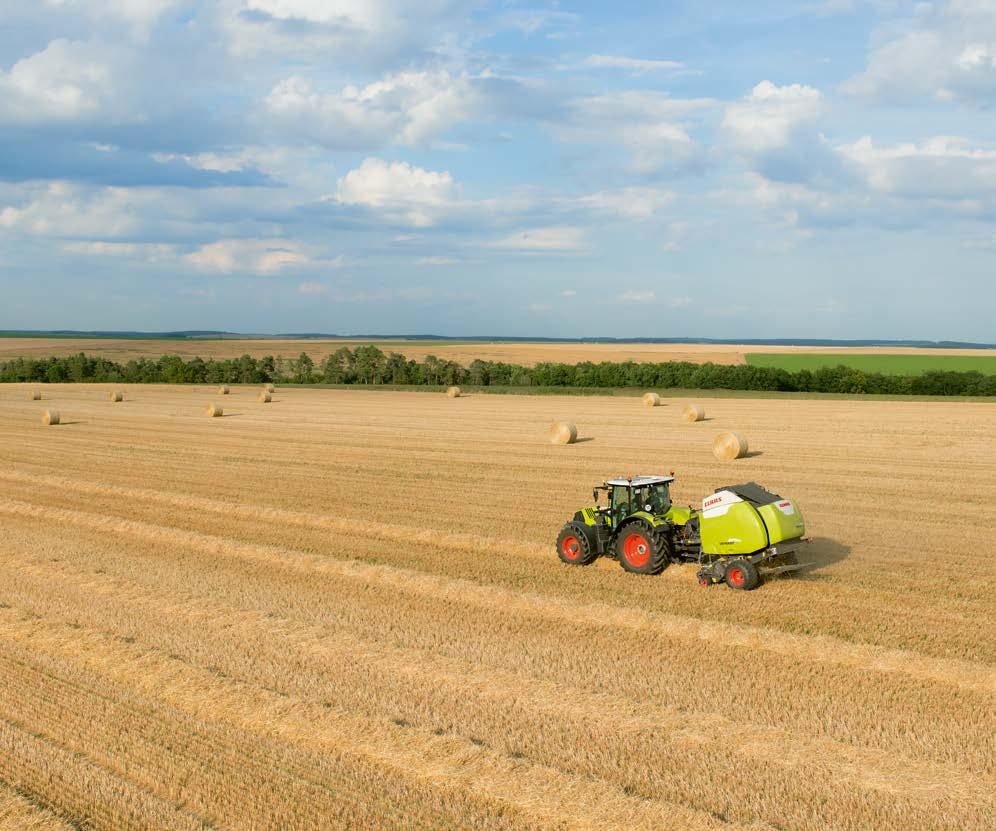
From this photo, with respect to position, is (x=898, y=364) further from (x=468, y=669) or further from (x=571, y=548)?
(x=468, y=669)

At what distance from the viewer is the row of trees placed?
191 ft

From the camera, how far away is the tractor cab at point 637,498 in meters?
13.4

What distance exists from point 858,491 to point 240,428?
23.9 meters

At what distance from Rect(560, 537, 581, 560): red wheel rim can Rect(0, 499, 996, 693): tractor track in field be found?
1768mm

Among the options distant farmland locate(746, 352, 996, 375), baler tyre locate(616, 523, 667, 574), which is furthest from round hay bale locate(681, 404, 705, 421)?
distant farmland locate(746, 352, 996, 375)

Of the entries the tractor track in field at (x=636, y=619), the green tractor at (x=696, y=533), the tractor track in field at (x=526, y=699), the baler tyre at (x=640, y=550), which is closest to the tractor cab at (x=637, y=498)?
the green tractor at (x=696, y=533)

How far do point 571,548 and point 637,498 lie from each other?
4.03 feet

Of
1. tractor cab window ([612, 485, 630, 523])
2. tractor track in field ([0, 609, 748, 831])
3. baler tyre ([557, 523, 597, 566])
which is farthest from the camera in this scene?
baler tyre ([557, 523, 597, 566])

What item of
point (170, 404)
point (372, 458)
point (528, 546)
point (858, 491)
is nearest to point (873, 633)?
point (528, 546)

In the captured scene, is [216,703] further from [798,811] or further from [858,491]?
[858,491]

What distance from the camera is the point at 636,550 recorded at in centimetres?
1319

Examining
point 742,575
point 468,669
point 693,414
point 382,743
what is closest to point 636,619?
point 742,575

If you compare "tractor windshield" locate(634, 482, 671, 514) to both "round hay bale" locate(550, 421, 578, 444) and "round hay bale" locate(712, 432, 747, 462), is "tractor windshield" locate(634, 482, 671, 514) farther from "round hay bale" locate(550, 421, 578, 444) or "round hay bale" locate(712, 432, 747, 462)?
"round hay bale" locate(550, 421, 578, 444)

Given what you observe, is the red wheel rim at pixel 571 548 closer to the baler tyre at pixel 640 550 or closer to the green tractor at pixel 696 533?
the green tractor at pixel 696 533
